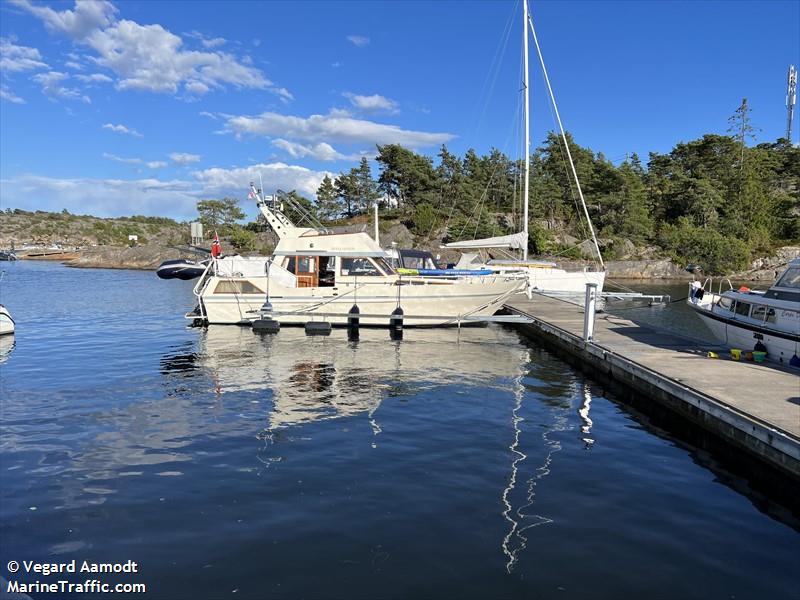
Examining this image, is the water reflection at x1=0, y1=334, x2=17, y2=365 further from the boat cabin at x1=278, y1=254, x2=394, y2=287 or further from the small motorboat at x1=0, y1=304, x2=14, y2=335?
the boat cabin at x1=278, y1=254, x2=394, y2=287

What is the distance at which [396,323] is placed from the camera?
20.8 meters

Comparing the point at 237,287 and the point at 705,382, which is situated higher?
the point at 237,287

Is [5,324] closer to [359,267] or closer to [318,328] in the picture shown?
[318,328]

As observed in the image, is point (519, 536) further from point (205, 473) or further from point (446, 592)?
point (205, 473)

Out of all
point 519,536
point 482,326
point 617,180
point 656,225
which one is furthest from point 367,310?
point 656,225

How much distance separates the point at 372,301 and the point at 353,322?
1148 millimetres

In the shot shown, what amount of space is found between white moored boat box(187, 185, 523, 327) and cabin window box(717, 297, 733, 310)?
7.17 m

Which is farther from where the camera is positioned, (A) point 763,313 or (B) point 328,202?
(B) point 328,202

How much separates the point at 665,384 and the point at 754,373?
82.1 inches

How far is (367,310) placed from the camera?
69.4 feet

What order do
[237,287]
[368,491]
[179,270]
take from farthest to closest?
[179,270] < [237,287] < [368,491]

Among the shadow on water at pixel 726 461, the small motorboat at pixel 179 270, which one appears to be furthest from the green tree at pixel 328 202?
the shadow on water at pixel 726 461

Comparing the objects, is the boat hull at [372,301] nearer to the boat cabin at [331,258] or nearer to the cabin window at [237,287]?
the cabin window at [237,287]

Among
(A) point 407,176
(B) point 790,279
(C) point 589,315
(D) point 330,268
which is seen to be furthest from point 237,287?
(A) point 407,176
